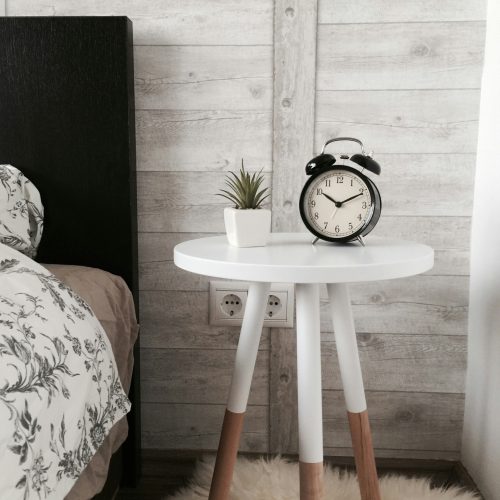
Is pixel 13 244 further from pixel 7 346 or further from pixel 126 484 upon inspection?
pixel 126 484

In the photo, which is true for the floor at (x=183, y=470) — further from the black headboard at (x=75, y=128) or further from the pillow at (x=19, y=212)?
the pillow at (x=19, y=212)

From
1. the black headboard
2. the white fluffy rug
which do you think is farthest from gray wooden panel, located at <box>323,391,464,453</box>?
the black headboard

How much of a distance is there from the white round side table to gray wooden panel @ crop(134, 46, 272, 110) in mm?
379

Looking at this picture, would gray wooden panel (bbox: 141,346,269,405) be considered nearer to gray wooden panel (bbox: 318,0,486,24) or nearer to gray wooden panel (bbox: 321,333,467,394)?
gray wooden panel (bbox: 321,333,467,394)

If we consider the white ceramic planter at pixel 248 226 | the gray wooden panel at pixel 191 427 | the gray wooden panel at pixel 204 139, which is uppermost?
the gray wooden panel at pixel 204 139

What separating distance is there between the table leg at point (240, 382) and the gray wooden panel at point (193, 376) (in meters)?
0.38

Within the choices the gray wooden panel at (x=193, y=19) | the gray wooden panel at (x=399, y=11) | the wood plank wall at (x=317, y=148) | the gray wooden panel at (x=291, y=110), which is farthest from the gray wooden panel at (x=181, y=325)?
the gray wooden panel at (x=399, y=11)

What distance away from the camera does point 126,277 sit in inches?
53.9

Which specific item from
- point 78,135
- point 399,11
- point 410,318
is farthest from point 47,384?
point 399,11

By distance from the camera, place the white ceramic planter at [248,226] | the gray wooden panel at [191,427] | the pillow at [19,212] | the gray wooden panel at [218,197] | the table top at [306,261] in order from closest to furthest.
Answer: the table top at [306,261] → the white ceramic planter at [248,226] → the pillow at [19,212] → the gray wooden panel at [218,197] → the gray wooden panel at [191,427]

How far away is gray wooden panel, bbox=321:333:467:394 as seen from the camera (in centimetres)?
145

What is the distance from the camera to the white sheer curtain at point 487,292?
126 cm

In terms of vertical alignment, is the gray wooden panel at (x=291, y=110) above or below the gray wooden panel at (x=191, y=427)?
above

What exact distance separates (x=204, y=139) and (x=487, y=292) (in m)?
0.72
